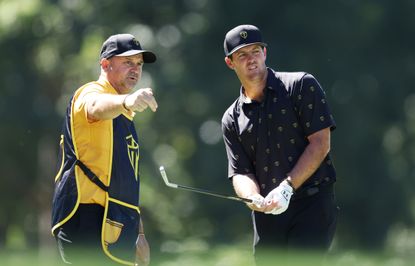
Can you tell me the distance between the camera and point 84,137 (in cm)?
673

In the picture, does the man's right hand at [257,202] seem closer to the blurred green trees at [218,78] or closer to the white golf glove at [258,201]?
the white golf glove at [258,201]

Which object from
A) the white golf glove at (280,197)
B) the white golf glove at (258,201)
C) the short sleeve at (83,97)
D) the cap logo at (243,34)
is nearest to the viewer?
the short sleeve at (83,97)

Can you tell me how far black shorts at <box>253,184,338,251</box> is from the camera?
7449mm

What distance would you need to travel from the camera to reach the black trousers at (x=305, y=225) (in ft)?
24.4

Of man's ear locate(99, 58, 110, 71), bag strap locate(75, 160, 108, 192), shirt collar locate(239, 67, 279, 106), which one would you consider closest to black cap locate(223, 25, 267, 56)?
shirt collar locate(239, 67, 279, 106)

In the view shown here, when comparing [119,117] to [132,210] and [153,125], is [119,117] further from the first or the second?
[153,125]

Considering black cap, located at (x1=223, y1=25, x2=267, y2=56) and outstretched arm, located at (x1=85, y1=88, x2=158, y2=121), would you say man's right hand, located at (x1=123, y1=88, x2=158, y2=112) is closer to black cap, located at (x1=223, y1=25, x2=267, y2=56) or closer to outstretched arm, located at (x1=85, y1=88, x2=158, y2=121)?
outstretched arm, located at (x1=85, y1=88, x2=158, y2=121)

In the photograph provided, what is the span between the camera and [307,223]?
7.44 m

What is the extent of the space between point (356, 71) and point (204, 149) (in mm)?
3367

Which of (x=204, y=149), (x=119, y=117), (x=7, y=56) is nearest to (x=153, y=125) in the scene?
(x=204, y=149)

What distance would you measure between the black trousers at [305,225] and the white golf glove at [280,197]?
31 centimetres

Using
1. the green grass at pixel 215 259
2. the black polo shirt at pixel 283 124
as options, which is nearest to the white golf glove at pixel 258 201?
the black polo shirt at pixel 283 124

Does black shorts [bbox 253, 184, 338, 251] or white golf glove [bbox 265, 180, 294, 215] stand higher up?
white golf glove [bbox 265, 180, 294, 215]

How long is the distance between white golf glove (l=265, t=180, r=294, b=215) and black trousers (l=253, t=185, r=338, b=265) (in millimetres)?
308
